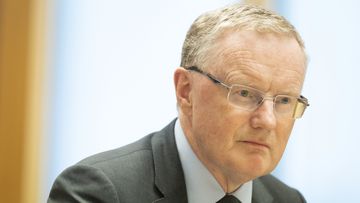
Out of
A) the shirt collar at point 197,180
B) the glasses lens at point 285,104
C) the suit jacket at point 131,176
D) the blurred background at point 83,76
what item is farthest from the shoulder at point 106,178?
the blurred background at point 83,76

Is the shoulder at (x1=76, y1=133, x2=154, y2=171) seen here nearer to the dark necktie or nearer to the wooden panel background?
the dark necktie

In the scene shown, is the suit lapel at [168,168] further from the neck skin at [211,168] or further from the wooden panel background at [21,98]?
the wooden panel background at [21,98]

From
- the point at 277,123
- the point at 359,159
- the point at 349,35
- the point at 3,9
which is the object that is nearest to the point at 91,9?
the point at 3,9

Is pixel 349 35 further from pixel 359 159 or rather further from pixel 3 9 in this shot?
pixel 3 9

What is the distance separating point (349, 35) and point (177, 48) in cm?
112

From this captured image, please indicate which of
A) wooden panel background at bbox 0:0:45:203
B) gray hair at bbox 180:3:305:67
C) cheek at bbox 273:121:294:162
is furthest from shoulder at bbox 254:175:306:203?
wooden panel background at bbox 0:0:45:203

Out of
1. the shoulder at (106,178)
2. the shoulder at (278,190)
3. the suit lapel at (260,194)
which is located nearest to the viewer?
the shoulder at (106,178)

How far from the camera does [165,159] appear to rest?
2.01 m

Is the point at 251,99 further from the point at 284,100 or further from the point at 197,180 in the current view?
the point at 197,180

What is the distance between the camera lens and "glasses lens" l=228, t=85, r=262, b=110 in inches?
72.8

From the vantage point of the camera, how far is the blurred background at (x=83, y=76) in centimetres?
370

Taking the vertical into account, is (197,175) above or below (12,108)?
above

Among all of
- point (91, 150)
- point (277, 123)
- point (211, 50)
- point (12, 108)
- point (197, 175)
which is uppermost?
point (211, 50)

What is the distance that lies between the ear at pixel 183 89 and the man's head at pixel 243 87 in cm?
2
